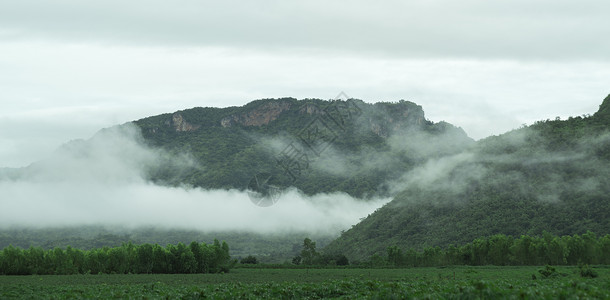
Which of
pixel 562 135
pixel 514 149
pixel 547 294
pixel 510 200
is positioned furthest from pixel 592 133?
pixel 547 294

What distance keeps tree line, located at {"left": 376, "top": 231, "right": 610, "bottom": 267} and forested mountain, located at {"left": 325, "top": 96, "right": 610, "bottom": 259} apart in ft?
84.1

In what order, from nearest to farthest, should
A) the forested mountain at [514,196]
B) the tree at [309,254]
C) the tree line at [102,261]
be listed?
the tree line at [102,261] → the forested mountain at [514,196] → the tree at [309,254]

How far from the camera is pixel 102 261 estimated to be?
351ft

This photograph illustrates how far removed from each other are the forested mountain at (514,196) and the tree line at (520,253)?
2563 cm

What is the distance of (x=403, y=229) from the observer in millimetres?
177875

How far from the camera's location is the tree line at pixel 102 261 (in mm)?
102188

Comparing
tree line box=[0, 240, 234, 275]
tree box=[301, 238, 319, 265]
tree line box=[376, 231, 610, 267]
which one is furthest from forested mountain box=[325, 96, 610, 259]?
tree line box=[0, 240, 234, 275]

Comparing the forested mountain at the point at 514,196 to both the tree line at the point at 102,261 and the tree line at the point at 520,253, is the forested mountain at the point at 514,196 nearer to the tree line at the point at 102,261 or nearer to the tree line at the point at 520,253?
the tree line at the point at 520,253

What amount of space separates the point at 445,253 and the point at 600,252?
109ft

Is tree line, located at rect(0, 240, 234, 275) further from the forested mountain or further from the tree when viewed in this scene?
the forested mountain

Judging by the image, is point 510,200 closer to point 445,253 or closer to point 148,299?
point 445,253

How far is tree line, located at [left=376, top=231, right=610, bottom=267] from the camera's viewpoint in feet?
357

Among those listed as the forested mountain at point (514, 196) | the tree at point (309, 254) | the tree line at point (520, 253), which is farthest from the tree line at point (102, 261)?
the forested mountain at point (514, 196)

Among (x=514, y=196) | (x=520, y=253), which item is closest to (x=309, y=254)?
(x=520, y=253)
